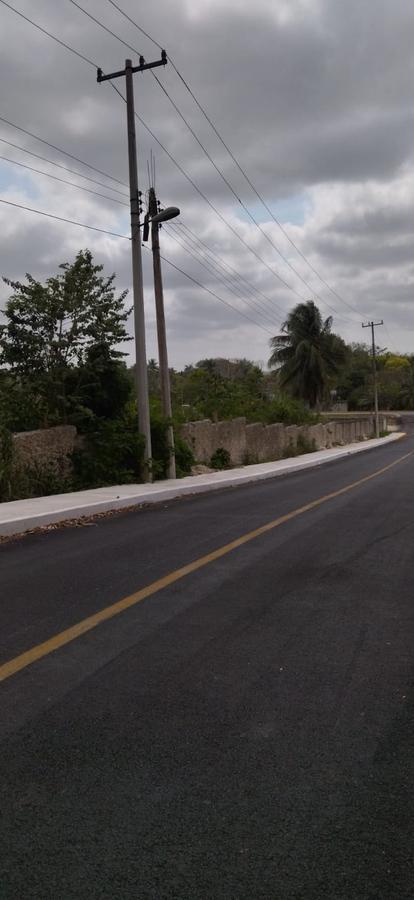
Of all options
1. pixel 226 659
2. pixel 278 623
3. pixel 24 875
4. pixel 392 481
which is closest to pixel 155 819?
pixel 24 875

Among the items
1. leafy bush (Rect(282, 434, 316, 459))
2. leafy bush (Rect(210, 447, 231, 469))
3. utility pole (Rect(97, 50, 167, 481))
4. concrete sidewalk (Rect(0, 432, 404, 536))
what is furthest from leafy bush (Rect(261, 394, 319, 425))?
utility pole (Rect(97, 50, 167, 481))

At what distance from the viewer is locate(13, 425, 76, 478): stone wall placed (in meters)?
13.5

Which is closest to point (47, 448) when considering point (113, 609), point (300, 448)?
point (113, 609)

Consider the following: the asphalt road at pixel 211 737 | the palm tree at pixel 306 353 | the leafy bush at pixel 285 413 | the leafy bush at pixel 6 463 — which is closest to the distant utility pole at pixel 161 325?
the leafy bush at pixel 6 463

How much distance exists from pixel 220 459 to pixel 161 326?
705 cm

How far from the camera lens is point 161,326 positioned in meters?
18.5

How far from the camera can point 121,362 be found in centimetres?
1611

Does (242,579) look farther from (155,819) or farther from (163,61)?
(163,61)

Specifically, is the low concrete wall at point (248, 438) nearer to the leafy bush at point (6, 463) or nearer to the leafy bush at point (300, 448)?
the leafy bush at point (300, 448)

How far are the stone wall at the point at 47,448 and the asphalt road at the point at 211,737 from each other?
673 cm

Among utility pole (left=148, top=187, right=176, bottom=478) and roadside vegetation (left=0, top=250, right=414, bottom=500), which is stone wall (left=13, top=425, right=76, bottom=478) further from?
utility pole (left=148, top=187, right=176, bottom=478)

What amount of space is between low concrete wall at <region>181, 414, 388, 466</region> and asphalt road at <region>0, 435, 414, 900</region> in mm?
15958

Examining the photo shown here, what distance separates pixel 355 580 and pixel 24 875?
15.1 ft

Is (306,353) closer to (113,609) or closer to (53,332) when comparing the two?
(53,332)
